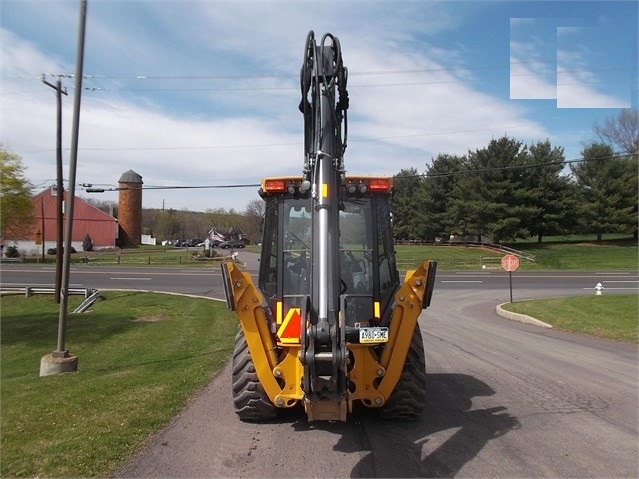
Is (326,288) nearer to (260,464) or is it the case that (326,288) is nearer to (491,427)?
(260,464)

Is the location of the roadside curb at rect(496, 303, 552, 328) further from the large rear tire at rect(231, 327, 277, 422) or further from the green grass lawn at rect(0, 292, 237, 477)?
the large rear tire at rect(231, 327, 277, 422)

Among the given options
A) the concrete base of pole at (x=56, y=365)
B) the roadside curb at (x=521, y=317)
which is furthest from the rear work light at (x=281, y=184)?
the roadside curb at (x=521, y=317)

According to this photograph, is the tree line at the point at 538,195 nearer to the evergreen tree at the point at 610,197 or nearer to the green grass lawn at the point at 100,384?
the evergreen tree at the point at 610,197

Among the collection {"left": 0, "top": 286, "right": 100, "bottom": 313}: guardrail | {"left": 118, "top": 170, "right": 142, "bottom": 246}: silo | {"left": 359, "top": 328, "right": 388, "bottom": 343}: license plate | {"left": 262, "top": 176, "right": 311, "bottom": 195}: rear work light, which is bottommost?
{"left": 0, "top": 286, "right": 100, "bottom": 313}: guardrail

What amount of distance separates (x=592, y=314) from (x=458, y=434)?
13631mm

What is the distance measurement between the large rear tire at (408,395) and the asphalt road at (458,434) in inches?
5.0

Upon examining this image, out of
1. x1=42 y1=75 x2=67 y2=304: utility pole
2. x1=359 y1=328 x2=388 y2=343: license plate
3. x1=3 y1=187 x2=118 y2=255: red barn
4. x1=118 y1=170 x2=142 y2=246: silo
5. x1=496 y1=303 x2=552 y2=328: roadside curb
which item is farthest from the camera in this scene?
x1=118 y1=170 x2=142 y2=246: silo

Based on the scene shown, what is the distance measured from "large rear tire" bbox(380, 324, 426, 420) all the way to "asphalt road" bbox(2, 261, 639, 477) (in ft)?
0.41

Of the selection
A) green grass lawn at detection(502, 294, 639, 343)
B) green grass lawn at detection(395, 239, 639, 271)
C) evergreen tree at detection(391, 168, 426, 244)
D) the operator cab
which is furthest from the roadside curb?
evergreen tree at detection(391, 168, 426, 244)

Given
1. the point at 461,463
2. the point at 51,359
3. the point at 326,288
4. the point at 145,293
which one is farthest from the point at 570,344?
the point at 145,293

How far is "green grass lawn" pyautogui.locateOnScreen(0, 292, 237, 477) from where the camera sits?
480 centimetres

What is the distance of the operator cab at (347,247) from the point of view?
18.6 ft

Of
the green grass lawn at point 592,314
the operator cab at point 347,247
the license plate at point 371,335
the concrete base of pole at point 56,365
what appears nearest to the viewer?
the license plate at point 371,335

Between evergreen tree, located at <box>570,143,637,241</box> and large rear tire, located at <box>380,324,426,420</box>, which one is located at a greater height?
evergreen tree, located at <box>570,143,637,241</box>
